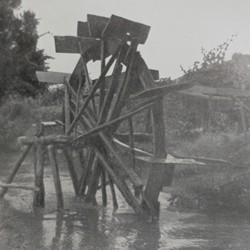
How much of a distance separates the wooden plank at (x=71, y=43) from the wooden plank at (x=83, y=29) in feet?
0.26

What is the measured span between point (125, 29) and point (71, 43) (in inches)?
73.4

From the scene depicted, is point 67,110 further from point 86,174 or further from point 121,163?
point 121,163

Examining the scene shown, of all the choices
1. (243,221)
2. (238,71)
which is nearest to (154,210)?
(243,221)

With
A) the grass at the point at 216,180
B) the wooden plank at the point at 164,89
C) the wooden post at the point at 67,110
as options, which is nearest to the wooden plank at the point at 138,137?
the wooden post at the point at 67,110

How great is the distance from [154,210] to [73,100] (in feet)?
12.4

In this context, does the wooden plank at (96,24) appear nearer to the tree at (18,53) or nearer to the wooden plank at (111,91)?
the wooden plank at (111,91)

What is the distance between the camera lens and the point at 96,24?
27.8 ft

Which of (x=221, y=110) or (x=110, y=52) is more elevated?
(x=110, y=52)

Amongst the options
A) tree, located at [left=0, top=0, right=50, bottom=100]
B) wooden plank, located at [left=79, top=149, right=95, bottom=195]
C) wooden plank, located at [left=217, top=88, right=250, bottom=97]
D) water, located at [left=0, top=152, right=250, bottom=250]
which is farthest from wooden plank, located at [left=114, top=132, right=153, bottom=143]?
tree, located at [left=0, top=0, right=50, bottom=100]

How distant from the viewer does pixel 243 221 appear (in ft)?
26.4

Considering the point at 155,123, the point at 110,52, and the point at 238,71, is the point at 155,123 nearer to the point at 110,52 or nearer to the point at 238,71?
the point at 110,52

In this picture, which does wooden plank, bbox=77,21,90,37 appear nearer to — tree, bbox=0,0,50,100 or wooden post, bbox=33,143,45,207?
wooden post, bbox=33,143,45,207

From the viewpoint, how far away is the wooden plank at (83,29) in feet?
29.3

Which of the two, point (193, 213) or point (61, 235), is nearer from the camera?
point (61, 235)
